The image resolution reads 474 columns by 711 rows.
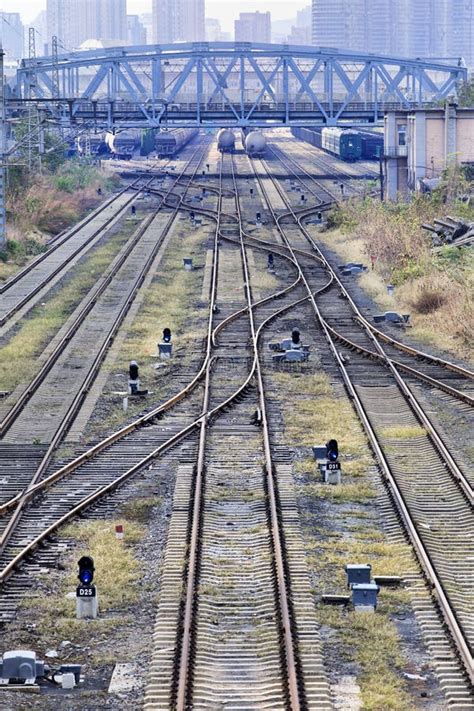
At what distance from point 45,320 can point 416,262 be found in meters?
9.14

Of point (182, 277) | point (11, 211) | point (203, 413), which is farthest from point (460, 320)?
point (11, 211)

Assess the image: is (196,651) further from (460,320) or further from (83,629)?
(460,320)

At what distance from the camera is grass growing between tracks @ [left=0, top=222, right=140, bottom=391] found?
78.3 feet

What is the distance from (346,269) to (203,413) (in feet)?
57.9

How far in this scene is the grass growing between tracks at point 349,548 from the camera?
36.0ft

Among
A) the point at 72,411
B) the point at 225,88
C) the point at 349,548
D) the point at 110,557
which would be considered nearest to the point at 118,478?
the point at 110,557

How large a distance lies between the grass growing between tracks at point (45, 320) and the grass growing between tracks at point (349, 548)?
4904 millimetres

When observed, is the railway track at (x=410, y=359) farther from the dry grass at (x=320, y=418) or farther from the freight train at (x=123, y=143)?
the freight train at (x=123, y=143)

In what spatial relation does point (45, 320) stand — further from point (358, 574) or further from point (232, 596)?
point (358, 574)

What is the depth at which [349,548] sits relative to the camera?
1401 centimetres

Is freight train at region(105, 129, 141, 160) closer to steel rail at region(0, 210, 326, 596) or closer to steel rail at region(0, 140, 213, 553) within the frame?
steel rail at region(0, 140, 213, 553)

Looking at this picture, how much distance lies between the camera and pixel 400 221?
126 ft

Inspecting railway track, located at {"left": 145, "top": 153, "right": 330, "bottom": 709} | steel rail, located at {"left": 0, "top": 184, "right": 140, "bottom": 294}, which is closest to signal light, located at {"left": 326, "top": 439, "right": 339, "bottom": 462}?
railway track, located at {"left": 145, "top": 153, "right": 330, "bottom": 709}

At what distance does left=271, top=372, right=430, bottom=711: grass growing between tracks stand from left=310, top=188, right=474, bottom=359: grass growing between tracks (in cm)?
581
